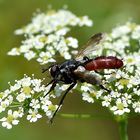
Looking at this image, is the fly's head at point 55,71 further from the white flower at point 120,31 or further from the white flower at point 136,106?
the white flower at point 120,31

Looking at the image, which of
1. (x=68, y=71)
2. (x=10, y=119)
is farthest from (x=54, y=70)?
(x=10, y=119)

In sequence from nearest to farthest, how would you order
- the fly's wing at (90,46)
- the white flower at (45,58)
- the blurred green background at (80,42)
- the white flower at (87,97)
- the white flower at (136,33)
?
the white flower at (87,97)
the fly's wing at (90,46)
the white flower at (45,58)
the white flower at (136,33)
the blurred green background at (80,42)

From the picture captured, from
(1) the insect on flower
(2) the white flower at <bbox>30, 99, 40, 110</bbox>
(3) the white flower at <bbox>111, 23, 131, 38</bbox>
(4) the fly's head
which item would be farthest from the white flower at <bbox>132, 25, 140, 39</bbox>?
(2) the white flower at <bbox>30, 99, 40, 110</bbox>

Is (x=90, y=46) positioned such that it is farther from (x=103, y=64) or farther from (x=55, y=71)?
(x=55, y=71)

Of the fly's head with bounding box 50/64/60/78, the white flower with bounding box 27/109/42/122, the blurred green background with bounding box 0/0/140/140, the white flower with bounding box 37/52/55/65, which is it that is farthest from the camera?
the blurred green background with bounding box 0/0/140/140

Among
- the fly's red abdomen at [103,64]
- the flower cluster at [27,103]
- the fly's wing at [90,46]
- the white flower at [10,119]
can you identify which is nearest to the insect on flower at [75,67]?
the fly's red abdomen at [103,64]

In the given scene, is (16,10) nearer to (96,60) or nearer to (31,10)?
(31,10)

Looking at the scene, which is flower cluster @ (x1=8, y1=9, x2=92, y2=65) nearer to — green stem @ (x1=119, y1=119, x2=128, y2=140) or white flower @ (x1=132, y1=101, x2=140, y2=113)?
green stem @ (x1=119, y1=119, x2=128, y2=140)
